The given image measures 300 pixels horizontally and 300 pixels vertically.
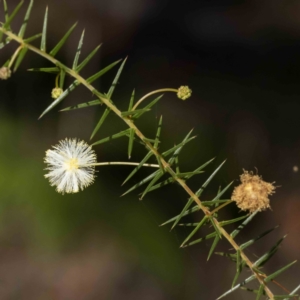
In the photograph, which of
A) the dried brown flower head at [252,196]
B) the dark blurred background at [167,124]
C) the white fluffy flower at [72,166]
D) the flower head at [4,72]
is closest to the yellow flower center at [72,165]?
the white fluffy flower at [72,166]

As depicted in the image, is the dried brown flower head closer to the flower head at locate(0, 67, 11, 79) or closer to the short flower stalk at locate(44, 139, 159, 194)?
the short flower stalk at locate(44, 139, 159, 194)

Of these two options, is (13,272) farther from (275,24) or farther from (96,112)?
(275,24)

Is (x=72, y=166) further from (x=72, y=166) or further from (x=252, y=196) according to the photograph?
(x=252, y=196)

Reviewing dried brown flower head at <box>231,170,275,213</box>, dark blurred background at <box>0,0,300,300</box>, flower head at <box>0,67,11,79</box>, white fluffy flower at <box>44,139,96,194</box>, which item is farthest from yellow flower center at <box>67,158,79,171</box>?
dark blurred background at <box>0,0,300,300</box>

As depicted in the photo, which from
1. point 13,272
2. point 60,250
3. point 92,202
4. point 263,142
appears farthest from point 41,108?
point 263,142

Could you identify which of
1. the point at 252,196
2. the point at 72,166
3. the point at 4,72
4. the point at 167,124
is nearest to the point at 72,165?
the point at 72,166

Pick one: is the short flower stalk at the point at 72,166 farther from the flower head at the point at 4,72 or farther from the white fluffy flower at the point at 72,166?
the flower head at the point at 4,72

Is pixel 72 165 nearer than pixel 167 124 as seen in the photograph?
Yes

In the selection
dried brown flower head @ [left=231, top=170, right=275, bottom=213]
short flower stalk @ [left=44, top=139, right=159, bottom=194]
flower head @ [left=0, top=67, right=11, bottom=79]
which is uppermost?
flower head @ [left=0, top=67, right=11, bottom=79]
